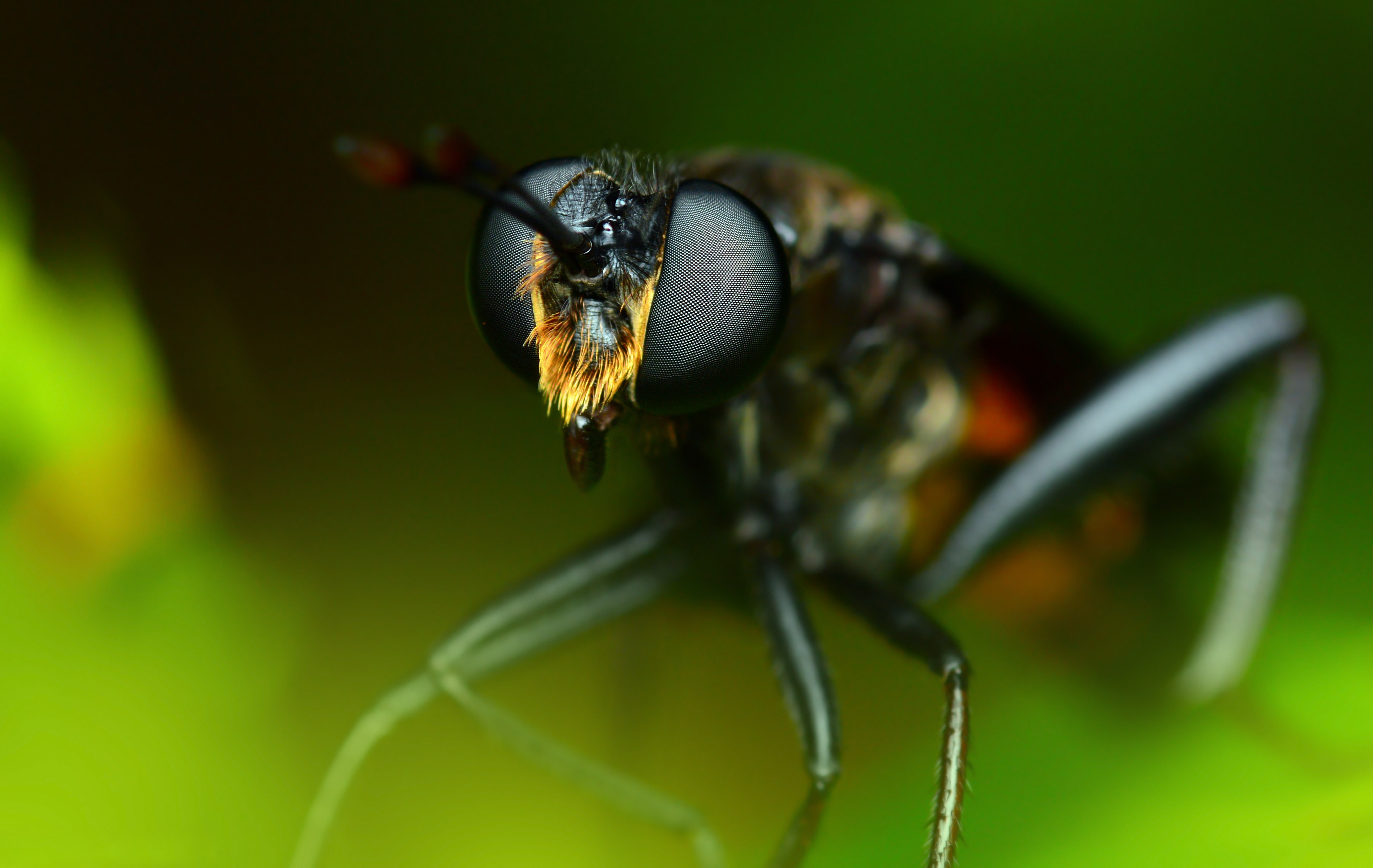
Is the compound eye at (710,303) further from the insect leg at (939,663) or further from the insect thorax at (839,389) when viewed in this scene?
the insect leg at (939,663)

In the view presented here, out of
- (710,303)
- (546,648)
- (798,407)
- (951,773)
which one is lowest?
(951,773)

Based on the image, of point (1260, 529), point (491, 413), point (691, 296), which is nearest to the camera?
point (691, 296)

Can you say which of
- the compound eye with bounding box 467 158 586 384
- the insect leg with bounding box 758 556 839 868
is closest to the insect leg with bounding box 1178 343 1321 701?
the insect leg with bounding box 758 556 839 868

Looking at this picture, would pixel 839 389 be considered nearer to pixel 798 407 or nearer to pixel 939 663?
pixel 798 407

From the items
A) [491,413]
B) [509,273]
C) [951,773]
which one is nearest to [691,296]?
[509,273]

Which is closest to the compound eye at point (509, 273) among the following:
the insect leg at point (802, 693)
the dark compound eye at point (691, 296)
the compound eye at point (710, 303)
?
the dark compound eye at point (691, 296)

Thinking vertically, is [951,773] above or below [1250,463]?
below

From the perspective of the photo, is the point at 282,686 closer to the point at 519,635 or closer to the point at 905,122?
the point at 519,635
